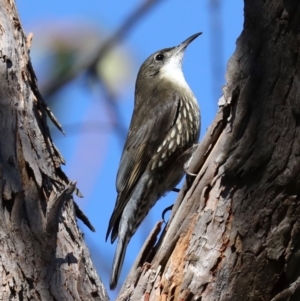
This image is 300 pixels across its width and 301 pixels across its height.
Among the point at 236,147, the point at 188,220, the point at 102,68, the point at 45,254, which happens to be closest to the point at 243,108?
the point at 236,147

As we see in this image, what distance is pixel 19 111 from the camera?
382 cm

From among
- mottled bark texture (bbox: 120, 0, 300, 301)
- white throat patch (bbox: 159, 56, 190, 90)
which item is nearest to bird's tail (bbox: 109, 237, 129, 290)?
mottled bark texture (bbox: 120, 0, 300, 301)

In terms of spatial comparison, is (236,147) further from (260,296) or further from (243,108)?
(260,296)

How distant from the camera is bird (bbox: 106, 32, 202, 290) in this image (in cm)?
488

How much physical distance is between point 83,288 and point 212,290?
749mm

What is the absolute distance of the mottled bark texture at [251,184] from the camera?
9.12 ft

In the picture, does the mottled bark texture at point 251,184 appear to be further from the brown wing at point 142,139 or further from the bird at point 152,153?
the brown wing at point 142,139

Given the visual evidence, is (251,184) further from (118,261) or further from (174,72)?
(174,72)

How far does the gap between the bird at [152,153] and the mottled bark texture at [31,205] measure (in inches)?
37.5

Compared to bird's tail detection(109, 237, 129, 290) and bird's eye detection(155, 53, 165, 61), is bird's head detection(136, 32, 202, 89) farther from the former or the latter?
bird's tail detection(109, 237, 129, 290)

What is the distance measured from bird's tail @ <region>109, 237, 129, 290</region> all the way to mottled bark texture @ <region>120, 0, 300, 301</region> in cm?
112

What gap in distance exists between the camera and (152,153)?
5.19 meters

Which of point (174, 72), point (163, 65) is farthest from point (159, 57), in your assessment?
point (174, 72)

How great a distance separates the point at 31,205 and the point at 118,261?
100 cm
